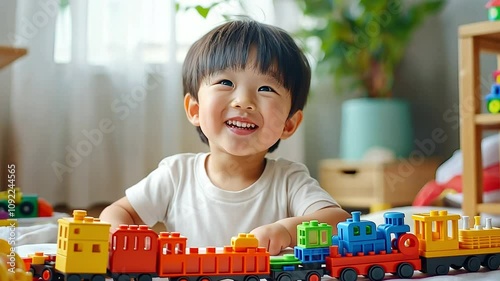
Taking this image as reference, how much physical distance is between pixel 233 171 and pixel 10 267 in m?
0.47

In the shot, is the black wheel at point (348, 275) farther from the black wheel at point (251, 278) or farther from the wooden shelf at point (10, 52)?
the wooden shelf at point (10, 52)

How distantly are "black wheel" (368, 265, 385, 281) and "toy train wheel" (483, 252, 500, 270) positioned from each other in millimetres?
170

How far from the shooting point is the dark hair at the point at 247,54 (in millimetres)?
950

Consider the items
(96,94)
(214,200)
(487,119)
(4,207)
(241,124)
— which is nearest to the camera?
(241,124)

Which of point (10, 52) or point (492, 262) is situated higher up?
point (10, 52)

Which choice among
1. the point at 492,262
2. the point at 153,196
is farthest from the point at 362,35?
the point at 492,262

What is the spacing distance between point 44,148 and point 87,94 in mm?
222

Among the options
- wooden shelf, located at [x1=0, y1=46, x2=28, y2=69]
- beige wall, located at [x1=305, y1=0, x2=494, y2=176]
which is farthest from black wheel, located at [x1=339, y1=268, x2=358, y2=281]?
beige wall, located at [x1=305, y1=0, x2=494, y2=176]

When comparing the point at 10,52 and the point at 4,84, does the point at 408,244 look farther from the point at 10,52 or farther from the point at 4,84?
the point at 4,84

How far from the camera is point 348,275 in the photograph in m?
0.73

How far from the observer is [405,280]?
2.47 ft

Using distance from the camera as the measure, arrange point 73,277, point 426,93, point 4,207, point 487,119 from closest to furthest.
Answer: point 73,277 → point 4,207 → point 487,119 → point 426,93

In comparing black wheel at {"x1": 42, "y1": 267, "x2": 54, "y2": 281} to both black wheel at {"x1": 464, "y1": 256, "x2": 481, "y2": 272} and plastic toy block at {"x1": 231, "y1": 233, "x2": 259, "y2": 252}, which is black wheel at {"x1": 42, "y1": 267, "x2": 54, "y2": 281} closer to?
plastic toy block at {"x1": 231, "y1": 233, "x2": 259, "y2": 252}

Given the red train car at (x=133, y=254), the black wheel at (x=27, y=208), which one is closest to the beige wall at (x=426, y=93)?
the black wheel at (x=27, y=208)
